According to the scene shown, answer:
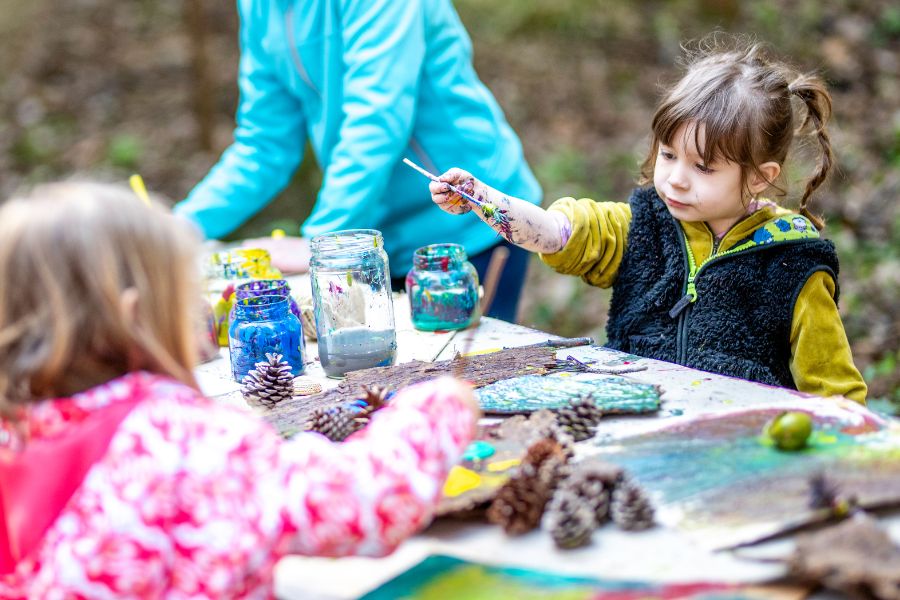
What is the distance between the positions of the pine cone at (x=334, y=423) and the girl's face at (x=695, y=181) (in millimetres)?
854

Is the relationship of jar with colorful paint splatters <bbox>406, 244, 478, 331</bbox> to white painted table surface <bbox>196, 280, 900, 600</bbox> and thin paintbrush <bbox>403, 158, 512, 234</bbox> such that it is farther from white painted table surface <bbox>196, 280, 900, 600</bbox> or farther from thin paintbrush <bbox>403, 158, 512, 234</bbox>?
white painted table surface <bbox>196, 280, 900, 600</bbox>

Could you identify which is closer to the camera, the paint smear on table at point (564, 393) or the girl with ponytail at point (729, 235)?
the paint smear on table at point (564, 393)

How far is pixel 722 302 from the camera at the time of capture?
1975 millimetres

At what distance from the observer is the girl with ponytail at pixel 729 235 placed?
1.90m

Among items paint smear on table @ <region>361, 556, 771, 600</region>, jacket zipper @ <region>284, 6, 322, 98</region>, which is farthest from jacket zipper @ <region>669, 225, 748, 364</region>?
jacket zipper @ <region>284, 6, 322, 98</region>

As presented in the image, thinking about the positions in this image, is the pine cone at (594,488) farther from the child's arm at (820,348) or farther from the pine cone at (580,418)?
the child's arm at (820,348)

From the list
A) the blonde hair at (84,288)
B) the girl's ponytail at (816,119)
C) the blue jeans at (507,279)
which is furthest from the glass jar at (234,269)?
the girl's ponytail at (816,119)

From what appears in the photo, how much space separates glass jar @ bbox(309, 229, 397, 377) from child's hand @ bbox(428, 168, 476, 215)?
16 centimetres

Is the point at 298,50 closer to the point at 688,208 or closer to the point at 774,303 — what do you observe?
the point at 688,208

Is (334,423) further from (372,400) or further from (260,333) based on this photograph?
(260,333)

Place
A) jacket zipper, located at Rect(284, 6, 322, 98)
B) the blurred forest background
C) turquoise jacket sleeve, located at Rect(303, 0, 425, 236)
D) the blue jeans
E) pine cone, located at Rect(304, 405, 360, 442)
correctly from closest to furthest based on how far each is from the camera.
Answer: pine cone, located at Rect(304, 405, 360, 442) < turquoise jacket sleeve, located at Rect(303, 0, 425, 236) < jacket zipper, located at Rect(284, 6, 322, 98) < the blue jeans < the blurred forest background

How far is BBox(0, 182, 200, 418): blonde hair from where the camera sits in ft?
3.58

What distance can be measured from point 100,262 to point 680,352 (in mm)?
1303

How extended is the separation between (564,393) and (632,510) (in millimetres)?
423
